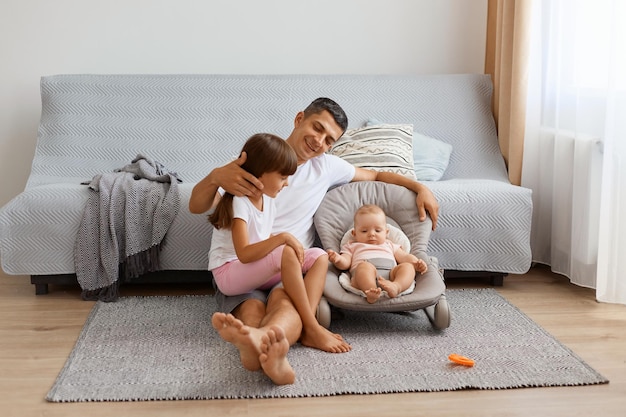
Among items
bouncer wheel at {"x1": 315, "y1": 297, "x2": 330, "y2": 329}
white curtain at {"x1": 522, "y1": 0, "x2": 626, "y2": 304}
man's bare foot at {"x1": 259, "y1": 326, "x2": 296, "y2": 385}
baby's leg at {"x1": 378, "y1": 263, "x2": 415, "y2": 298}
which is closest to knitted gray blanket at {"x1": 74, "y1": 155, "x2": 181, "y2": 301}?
bouncer wheel at {"x1": 315, "y1": 297, "x2": 330, "y2": 329}

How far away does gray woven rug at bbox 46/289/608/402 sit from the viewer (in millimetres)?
2277

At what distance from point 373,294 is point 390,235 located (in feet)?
1.42

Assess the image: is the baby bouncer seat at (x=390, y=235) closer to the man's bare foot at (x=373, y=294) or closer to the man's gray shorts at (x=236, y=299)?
the man's bare foot at (x=373, y=294)

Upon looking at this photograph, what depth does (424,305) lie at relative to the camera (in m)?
2.66

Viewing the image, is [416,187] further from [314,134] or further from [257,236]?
[257,236]

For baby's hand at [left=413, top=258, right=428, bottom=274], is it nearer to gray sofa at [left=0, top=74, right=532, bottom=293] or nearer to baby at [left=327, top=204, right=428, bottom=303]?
baby at [left=327, top=204, right=428, bottom=303]

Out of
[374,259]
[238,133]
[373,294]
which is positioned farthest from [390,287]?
[238,133]

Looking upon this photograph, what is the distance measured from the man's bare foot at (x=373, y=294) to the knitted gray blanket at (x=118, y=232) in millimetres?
966

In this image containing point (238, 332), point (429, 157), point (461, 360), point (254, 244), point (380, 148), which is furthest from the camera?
point (429, 157)

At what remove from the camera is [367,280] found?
2678mm

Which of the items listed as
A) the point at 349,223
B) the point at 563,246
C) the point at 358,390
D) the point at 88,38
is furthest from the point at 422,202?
the point at 88,38

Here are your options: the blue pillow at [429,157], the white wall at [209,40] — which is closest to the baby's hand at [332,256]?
the blue pillow at [429,157]

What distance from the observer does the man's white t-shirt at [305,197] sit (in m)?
2.97

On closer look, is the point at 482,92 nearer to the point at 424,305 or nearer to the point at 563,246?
the point at 563,246
